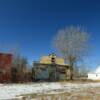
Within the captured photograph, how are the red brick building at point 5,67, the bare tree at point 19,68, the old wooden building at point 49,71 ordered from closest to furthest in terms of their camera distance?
the red brick building at point 5,67
the bare tree at point 19,68
the old wooden building at point 49,71

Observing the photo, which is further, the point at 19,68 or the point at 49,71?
the point at 49,71

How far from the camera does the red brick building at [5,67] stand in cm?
4022

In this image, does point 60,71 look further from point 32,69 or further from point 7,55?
point 7,55

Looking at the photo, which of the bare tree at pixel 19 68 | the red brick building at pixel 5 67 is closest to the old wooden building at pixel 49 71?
the bare tree at pixel 19 68

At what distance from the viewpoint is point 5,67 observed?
40.9 meters

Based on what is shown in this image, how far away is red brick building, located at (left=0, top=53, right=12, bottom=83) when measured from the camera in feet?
132

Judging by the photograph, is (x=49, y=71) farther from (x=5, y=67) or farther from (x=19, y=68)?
(x=5, y=67)

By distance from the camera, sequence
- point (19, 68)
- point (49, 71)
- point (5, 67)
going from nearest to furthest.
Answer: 1. point (5, 67)
2. point (19, 68)
3. point (49, 71)

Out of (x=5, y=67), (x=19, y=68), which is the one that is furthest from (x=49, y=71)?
(x=5, y=67)

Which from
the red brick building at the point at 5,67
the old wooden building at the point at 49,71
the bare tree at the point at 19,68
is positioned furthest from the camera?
the old wooden building at the point at 49,71

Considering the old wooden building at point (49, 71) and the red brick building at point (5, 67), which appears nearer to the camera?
the red brick building at point (5, 67)

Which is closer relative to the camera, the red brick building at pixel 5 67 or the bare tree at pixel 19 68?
the red brick building at pixel 5 67

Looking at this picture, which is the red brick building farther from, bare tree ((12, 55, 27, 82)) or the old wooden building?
the old wooden building

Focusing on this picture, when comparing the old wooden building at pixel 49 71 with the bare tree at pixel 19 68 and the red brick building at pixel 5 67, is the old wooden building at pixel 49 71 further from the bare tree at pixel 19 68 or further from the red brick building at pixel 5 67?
the red brick building at pixel 5 67
